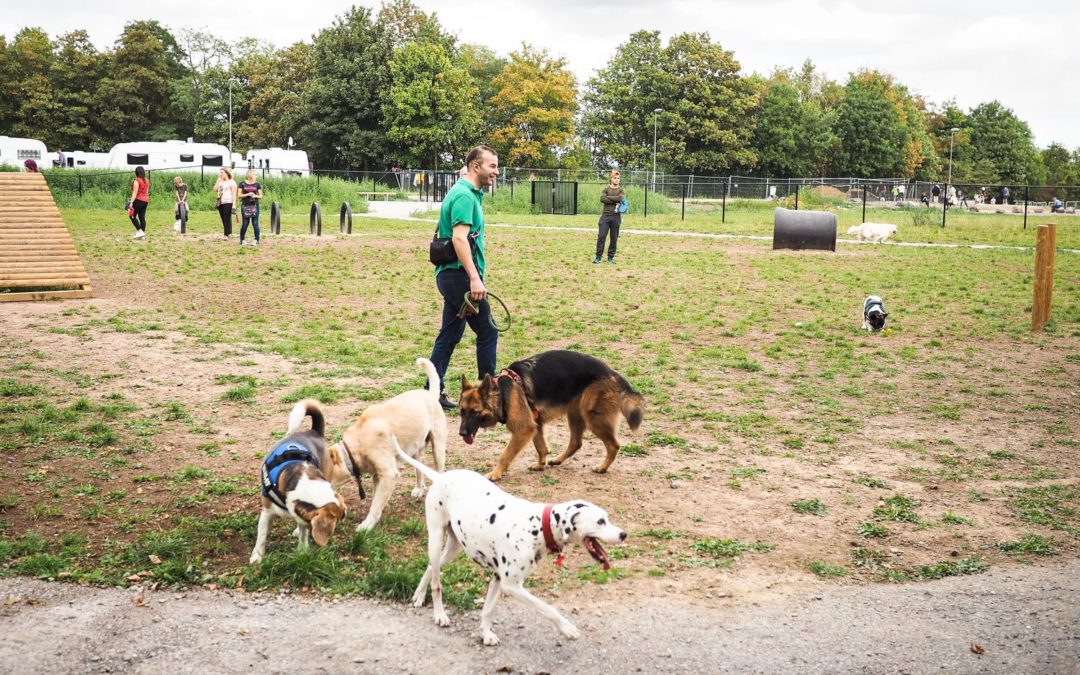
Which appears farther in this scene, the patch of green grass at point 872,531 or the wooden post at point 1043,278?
the wooden post at point 1043,278

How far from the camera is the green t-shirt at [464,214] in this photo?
22.6 feet

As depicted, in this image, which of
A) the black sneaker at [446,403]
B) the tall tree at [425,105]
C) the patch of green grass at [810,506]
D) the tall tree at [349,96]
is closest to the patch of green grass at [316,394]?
the black sneaker at [446,403]

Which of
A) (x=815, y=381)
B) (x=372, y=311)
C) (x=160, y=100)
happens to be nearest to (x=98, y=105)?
(x=160, y=100)

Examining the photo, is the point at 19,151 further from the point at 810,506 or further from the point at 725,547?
the point at 725,547

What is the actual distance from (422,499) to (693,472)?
1.99 m

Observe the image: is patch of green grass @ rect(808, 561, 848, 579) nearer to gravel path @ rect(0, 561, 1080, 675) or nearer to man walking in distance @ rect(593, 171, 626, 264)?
gravel path @ rect(0, 561, 1080, 675)

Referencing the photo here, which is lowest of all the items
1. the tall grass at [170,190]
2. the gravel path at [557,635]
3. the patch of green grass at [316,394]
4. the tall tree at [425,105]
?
the gravel path at [557,635]

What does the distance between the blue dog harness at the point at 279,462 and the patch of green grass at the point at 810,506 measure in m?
3.06

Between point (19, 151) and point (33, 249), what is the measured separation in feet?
148

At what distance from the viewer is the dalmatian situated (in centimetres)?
383

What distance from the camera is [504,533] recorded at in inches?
156

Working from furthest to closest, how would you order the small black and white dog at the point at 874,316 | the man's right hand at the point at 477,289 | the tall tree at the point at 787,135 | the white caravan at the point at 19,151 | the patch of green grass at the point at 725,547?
the tall tree at the point at 787,135 → the white caravan at the point at 19,151 → the small black and white dog at the point at 874,316 → the man's right hand at the point at 477,289 → the patch of green grass at the point at 725,547

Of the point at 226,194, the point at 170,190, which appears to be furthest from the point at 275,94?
the point at 226,194

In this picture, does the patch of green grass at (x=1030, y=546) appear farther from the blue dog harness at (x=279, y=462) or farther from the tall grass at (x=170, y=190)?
the tall grass at (x=170, y=190)
